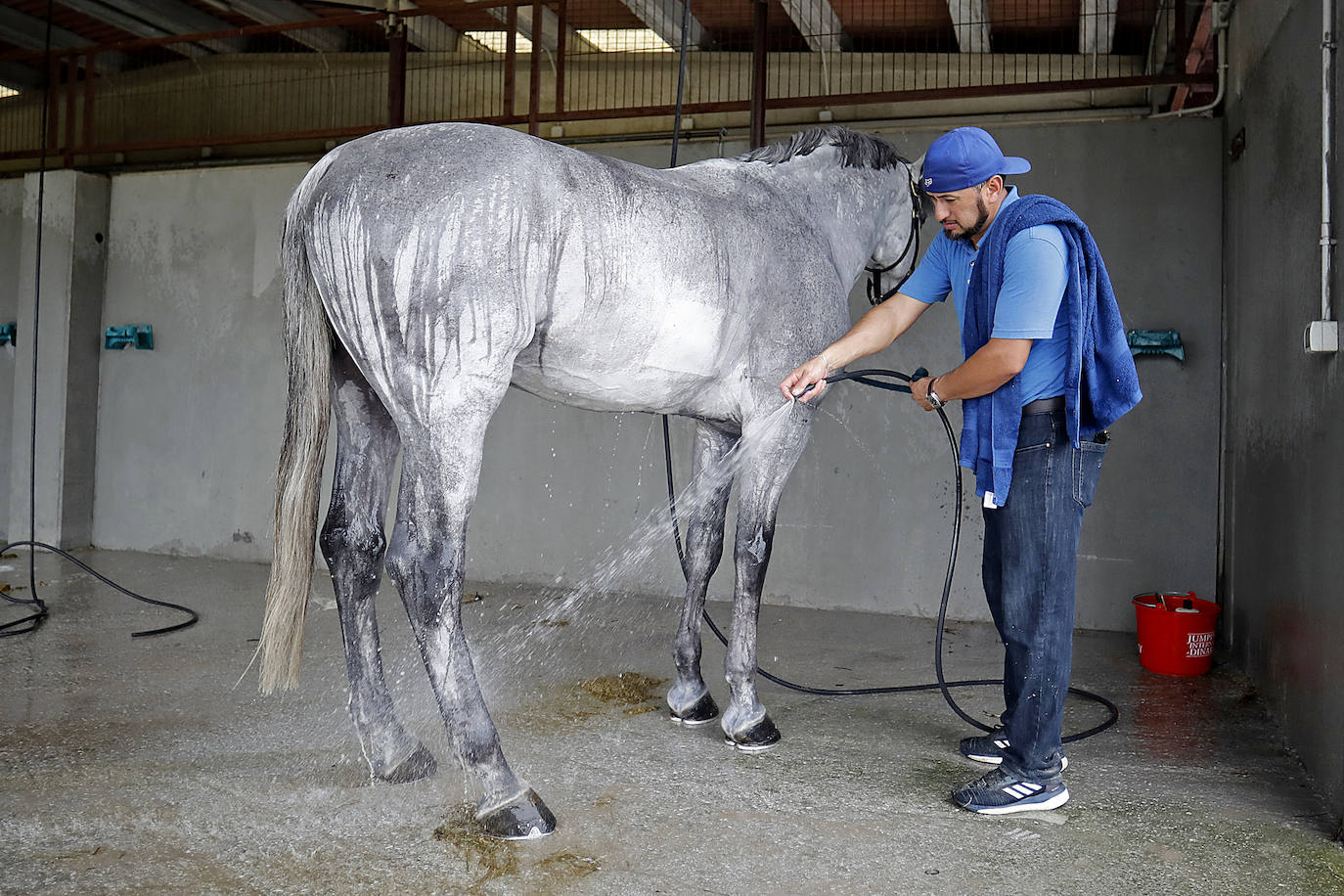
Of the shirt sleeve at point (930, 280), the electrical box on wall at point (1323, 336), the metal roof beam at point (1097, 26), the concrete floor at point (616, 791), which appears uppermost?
the metal roof beam at point (1097, 26)

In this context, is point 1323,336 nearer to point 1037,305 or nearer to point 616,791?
point 1037,305

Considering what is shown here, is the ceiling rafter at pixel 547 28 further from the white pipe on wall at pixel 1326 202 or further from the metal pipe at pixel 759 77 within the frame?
the white pipe on wall at pixel 1326 202

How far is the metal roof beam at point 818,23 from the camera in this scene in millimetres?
4832

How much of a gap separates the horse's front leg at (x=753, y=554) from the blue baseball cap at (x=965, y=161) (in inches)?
27.9

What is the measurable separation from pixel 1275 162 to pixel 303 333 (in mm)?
2947

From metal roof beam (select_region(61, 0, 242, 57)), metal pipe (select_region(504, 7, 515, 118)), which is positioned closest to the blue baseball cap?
metal pipe (select_region(504, 7, 515, 118))

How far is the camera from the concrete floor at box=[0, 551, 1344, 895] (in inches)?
76.0

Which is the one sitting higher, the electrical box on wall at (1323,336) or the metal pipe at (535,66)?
the metal pipe at (535,66)

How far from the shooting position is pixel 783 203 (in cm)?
275

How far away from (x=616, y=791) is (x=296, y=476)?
3.41 ft

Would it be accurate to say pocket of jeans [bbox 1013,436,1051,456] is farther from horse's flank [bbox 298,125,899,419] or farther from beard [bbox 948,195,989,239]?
horse's flank [bbox 298,125,899,419]

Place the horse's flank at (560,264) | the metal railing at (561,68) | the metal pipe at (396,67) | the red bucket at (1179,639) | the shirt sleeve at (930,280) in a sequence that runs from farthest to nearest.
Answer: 1. the metal pipe at (396,67)
2. the metal railing at (561,68)
3. the red bucket at (1179,639)
4. the shirt sleeve at (930,280)
5. the horse's flank at (560,264)

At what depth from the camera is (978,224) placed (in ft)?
7.80

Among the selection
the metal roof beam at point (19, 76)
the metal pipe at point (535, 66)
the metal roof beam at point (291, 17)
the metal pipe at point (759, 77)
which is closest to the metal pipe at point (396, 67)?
the metal pipe at point (535, 66)
